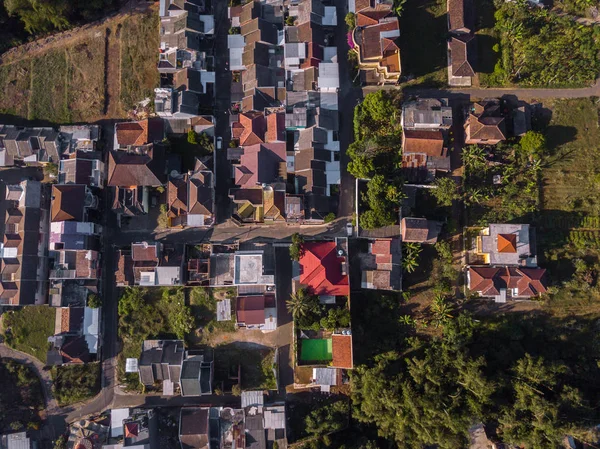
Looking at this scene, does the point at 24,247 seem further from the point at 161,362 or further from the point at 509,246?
the point at 509,246

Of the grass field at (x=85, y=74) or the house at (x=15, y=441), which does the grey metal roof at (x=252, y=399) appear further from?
the grass field at (x=85, y=74)

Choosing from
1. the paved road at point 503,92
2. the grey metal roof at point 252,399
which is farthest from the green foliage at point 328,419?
the paved road at point 503,92

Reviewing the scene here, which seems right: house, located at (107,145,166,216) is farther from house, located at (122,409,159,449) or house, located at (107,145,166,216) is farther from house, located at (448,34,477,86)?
house, located at (448,34,477,86)

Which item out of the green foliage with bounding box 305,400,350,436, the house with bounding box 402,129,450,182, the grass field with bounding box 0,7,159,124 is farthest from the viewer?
the grass field with bounding box 0,7,159,124

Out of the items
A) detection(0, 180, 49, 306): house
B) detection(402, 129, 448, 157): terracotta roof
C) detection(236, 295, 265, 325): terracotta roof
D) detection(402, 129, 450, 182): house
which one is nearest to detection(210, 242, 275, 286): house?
detection(236, 295, 265, 325): terracotta roof

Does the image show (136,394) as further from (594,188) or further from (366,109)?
(594,188)
